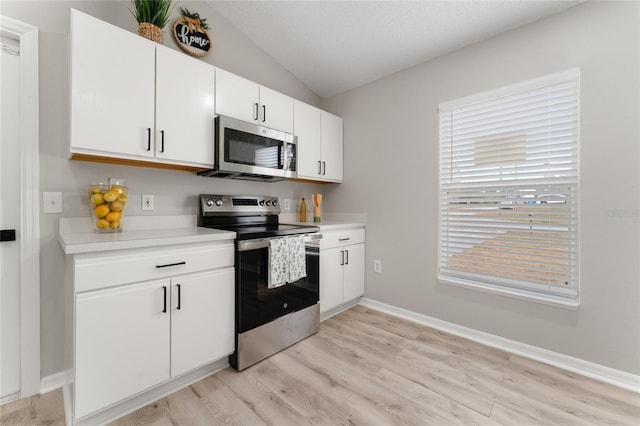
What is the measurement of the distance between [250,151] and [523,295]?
2.31m

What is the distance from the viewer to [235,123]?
2070 millimetres

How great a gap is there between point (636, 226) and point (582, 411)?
110 centimetres

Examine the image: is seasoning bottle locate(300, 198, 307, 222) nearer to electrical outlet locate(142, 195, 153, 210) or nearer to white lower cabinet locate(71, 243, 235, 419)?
white lower cabinet locate(71, 243, 235, 419)

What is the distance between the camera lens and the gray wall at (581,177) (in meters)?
1.67

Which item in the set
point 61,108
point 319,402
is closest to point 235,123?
point 61,108

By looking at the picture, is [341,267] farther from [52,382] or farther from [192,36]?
[192,36]

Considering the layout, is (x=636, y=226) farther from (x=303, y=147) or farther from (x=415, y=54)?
(x=303, y=147)

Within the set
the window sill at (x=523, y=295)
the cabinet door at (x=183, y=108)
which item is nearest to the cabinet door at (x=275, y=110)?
the cabinet door at (x=183, y=108)

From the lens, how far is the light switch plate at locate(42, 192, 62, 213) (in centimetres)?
160

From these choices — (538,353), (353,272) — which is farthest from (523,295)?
(353,272)

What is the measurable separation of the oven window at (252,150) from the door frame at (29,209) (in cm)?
105

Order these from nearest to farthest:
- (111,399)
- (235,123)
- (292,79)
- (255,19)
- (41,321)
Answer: (111,399), (41,321), (235,123), (255,19), (292,79)

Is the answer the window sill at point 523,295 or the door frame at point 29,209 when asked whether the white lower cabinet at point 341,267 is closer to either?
the window sill at point 523,295

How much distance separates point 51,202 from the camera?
1.62m
